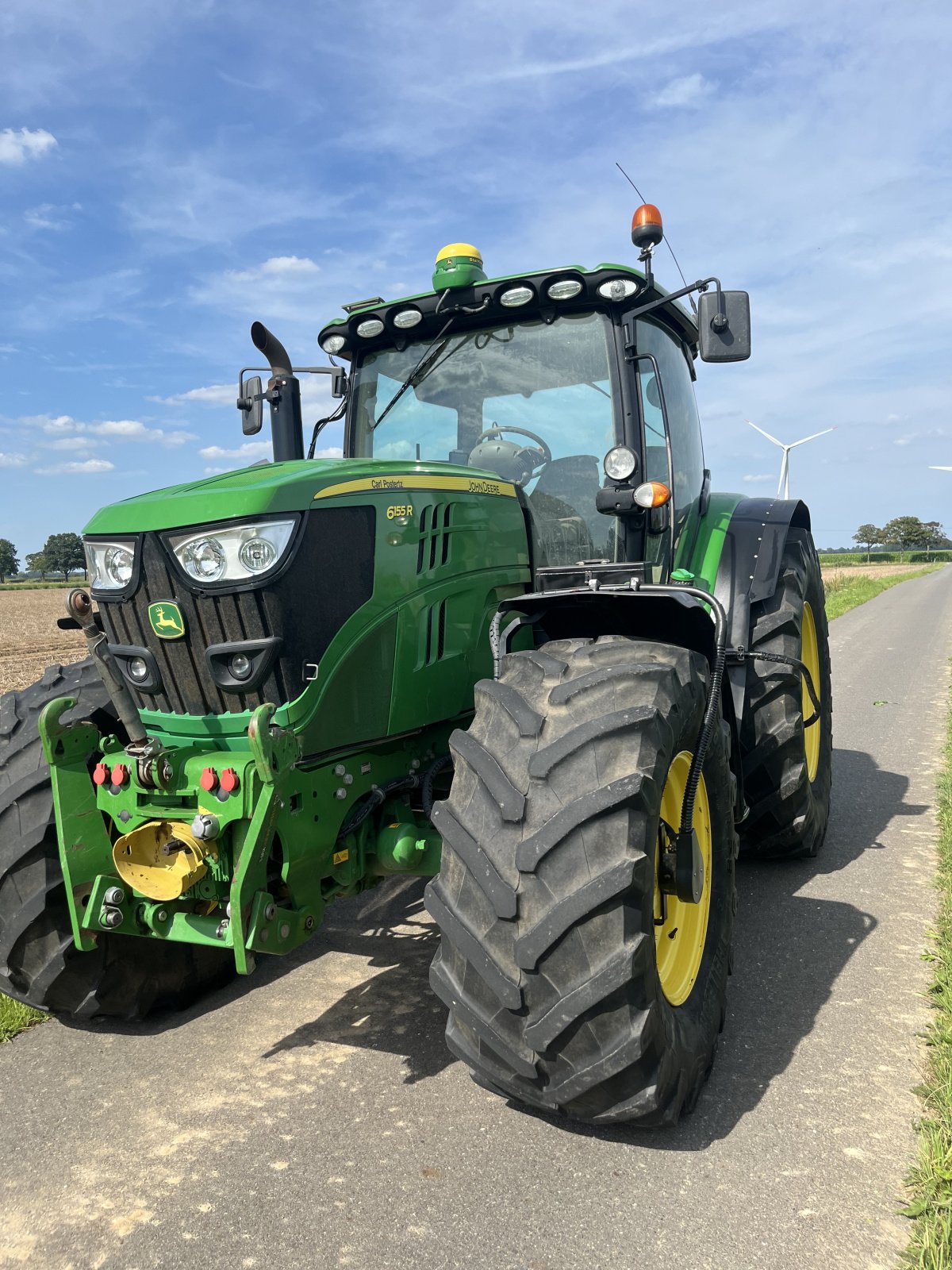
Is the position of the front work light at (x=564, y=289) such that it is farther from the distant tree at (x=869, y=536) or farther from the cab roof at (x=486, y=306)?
the distant tree at (x=869, y=536)

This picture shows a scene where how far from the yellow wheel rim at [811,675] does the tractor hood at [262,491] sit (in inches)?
93.3

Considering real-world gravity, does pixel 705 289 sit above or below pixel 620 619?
above

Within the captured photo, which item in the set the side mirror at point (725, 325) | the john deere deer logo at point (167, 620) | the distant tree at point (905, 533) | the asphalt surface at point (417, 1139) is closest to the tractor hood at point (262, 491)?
the john deere deer logo at point (167, 620)

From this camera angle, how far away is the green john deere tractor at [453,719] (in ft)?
7.54

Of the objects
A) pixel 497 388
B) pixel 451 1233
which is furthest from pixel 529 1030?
pixel 497 388

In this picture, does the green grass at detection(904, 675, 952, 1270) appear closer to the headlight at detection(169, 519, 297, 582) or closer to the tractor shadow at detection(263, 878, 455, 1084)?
the tractor shadow at detection(263, 878, 455, 1084)

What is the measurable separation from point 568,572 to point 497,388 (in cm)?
96

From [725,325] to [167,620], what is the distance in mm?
2271

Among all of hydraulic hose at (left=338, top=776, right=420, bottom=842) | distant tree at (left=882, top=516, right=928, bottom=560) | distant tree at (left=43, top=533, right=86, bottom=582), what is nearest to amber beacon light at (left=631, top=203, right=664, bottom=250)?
hydraulic hose at (left=338, top=776, right=420, bottom=842)

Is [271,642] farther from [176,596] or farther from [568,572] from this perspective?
[568,572]

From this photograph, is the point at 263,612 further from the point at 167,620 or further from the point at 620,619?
the point at 620,619

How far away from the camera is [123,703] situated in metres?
2.85

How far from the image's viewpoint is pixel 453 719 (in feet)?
10.9

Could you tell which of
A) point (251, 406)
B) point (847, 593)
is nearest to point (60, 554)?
point (847, 593)
